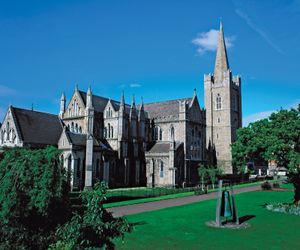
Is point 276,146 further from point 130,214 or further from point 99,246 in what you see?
point 99,246

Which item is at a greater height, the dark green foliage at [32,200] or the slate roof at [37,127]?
the slate roof at [37,127]

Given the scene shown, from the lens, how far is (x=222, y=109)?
73.4 meters

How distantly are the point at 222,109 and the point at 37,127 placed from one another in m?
44.5

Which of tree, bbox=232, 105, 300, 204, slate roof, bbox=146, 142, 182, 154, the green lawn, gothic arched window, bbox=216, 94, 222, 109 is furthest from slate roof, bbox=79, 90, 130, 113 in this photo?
the green lawn

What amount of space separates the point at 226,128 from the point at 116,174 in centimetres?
3150

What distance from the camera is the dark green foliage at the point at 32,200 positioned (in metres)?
10.4

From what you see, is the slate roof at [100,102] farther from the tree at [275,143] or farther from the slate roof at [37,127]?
the tree at [275,143]

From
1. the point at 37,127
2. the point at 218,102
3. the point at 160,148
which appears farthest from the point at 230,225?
the point at 218,102

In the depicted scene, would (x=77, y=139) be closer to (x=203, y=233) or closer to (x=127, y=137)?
(x=127, y=137)

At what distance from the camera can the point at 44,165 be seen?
11797 millimetres

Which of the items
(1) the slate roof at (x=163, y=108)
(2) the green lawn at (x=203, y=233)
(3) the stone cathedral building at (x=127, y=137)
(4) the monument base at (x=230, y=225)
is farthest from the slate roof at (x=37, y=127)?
(4) the monument base at (x=230, y=225)

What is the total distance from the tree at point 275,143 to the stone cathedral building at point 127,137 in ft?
80.6

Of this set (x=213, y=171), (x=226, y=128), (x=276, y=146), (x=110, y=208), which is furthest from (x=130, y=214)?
(x=226, y=128)

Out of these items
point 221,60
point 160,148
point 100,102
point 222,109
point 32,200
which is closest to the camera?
point 32,200
